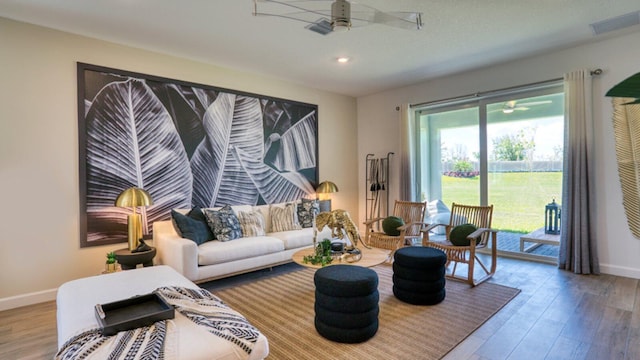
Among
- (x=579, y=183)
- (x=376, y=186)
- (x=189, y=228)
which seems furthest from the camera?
(x=376, y=186)

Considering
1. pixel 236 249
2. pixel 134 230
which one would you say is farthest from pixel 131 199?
pixel 236 249

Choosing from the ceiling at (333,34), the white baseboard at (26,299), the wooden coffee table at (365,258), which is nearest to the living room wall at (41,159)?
the white baseboard at (26,299)

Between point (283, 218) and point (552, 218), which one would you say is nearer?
point (552, 218)

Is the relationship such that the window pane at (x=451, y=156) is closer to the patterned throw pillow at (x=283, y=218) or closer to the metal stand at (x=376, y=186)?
the metal stand at (x=376, y=186)

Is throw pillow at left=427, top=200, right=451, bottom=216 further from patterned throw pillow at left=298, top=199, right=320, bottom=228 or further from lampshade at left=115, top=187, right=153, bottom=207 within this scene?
lampshade at left=115, top=187, right=153, bottom=207

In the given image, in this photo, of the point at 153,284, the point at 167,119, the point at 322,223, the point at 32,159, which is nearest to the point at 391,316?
the point at 322,223

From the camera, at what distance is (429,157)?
5.82 m

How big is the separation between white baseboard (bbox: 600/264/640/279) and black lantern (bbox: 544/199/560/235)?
0.63 meters

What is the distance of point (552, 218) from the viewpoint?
176 inches

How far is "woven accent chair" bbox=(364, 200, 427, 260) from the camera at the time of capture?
440 centimetres

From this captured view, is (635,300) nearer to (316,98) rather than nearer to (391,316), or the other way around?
(391,316)

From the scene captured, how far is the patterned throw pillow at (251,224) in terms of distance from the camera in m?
Answer: 4.31

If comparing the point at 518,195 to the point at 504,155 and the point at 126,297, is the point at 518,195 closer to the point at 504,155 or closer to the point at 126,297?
the point at 504,155

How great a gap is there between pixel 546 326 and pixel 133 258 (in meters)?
3.85
